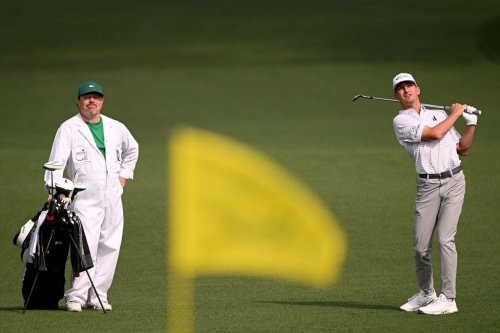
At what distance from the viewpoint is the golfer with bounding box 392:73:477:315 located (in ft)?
28.5

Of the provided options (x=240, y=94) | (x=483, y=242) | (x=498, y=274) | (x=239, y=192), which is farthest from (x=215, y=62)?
(x=239, y=192)

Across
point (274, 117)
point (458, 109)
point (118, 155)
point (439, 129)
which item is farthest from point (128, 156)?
point (274, 117)

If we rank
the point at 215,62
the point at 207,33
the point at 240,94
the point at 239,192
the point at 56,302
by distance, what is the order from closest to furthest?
the point at 239,192 < the point at 56,302 < the point at 240,94 < the point at 215,62 < the point at 207,33

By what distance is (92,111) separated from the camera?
930 centimetres

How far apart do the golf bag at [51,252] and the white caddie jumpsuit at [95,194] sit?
0.65 ft

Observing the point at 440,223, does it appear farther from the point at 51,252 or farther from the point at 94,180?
the point at 51,252

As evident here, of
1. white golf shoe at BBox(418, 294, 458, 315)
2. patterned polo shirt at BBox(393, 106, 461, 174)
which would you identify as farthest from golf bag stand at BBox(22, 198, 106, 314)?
patterned polo shirt at BBox(393, 106, 461, 174)

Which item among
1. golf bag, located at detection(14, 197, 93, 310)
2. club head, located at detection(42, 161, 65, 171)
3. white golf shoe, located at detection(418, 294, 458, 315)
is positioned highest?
club head, located at detection(42, 161, 65, 171)

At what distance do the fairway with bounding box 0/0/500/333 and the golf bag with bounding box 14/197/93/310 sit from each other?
0.25 m

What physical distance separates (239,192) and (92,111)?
327cm

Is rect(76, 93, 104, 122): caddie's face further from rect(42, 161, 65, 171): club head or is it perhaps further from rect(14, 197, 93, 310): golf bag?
rect(14, 197, 93, 310): golf bag

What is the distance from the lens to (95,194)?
926 centimetres

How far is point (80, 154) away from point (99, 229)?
2.26 feet

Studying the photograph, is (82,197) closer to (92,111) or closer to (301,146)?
(92,111)
